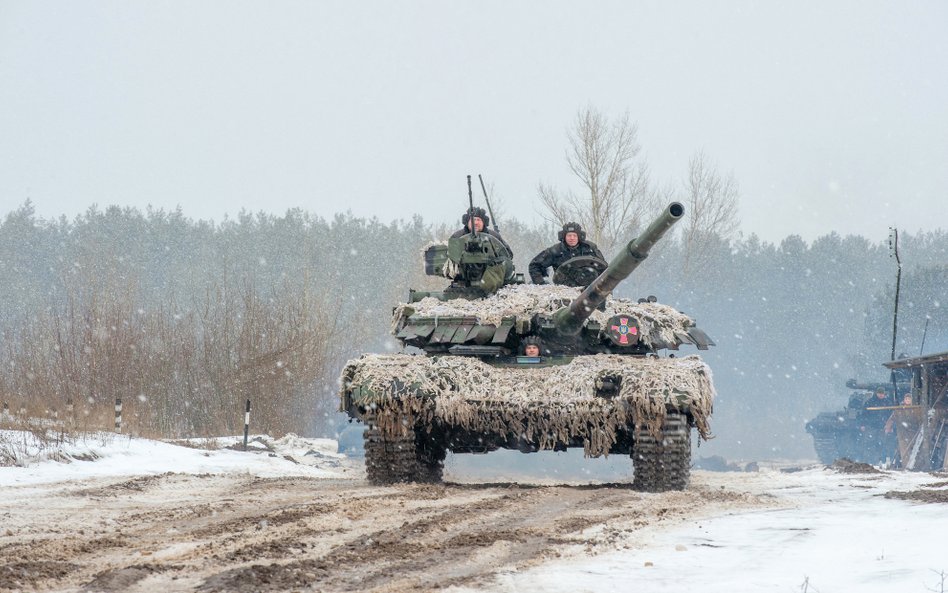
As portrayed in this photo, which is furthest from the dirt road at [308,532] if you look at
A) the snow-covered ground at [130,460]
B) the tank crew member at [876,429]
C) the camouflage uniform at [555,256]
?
the tank crew member at [876,429]

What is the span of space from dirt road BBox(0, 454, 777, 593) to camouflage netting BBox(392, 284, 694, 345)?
154 cm

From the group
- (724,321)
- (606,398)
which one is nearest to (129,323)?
(606,398)

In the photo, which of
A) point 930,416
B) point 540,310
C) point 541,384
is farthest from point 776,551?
point 930,416

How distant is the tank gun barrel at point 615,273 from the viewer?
8588 mm

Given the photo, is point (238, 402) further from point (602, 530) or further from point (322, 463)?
point (602, 530)

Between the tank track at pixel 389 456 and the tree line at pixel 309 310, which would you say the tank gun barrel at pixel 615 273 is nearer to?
the tank track at pixel 389 456

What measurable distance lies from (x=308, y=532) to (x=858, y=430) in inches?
972

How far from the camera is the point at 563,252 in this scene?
504 inches

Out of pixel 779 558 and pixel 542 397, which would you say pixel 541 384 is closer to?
pixel 542 397

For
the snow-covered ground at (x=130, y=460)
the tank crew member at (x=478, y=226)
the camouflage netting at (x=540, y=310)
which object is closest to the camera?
the camouflage netting at (x=540, y=310)

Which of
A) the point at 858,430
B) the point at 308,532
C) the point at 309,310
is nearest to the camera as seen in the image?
the point at 308,532

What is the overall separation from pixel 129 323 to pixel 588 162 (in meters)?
16.4

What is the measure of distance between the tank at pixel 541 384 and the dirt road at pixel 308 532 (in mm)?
441

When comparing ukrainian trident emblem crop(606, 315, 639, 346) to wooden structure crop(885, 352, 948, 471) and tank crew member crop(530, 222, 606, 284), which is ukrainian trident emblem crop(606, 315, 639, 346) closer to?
tank crew member crop(530, 222, 606, 284)
